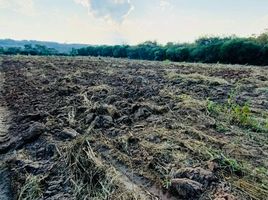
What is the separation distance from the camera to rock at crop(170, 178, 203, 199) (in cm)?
272

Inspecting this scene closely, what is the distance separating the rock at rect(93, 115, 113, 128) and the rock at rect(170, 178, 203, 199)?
2.00 metres

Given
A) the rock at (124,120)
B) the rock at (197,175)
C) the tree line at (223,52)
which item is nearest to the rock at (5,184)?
the rock at (197,175)

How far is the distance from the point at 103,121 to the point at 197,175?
2157 millimetres

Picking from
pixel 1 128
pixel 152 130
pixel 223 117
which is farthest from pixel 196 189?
pixel 1 128

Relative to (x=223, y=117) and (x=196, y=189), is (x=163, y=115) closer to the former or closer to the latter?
(x=223, y=117)

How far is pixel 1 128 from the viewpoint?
17.0ft

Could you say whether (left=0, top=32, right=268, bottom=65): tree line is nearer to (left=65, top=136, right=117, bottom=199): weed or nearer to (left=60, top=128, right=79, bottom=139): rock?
(left=60, top=128, right=79, bottom=139): rock

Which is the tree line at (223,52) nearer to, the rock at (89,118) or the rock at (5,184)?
the rock at (89,118)

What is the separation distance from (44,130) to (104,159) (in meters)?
1.32

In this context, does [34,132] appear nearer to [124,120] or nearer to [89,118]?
[89,118]

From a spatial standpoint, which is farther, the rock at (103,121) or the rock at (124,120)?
the rock at (124,120)

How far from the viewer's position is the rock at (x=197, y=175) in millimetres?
2861

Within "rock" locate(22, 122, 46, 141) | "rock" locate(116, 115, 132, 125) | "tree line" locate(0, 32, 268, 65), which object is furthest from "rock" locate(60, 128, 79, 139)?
"tree line" locate(0, 32, 268, 65)

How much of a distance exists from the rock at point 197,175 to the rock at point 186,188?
0.07 meters
